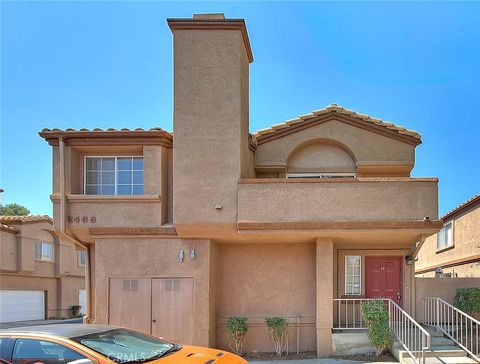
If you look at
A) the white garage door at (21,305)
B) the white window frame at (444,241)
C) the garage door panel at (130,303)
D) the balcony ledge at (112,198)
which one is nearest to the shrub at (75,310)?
the white garage door at (21,305)

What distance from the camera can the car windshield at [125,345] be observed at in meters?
5.39

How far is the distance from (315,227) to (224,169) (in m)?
2.53

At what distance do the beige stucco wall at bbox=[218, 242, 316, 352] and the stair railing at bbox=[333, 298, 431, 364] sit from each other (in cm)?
87

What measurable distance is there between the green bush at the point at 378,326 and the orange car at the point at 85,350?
18.8 feet

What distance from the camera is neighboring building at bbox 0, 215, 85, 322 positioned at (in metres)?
23.9

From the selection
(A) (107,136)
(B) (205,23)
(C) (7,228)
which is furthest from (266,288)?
(C) (7,228)

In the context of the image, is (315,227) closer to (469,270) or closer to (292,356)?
(292,356)

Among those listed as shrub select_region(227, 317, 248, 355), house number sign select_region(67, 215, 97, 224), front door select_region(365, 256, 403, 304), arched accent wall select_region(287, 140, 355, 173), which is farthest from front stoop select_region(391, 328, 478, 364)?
house number sign select_region(67, 215, 97, 224)

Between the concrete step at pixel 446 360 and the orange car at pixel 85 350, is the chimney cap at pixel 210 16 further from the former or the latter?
the concrete step at pixel 446 360

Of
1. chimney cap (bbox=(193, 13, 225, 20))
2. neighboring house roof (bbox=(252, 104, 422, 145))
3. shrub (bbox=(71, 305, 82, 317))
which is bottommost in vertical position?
shrub (bbox=(71, 305, 82, 317))

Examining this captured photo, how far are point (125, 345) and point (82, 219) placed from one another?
654 cm

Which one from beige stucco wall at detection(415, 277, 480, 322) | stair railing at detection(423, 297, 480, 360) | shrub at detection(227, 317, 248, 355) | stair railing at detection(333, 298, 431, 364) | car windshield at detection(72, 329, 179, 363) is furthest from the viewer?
beige stucco wall at detection(415, 277, 480, 322)

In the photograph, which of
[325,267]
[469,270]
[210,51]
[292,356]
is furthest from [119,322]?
[469,270]

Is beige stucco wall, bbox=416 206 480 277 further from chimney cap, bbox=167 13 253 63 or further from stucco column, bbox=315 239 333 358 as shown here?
chimney cap, bbox=167 13 253 63
